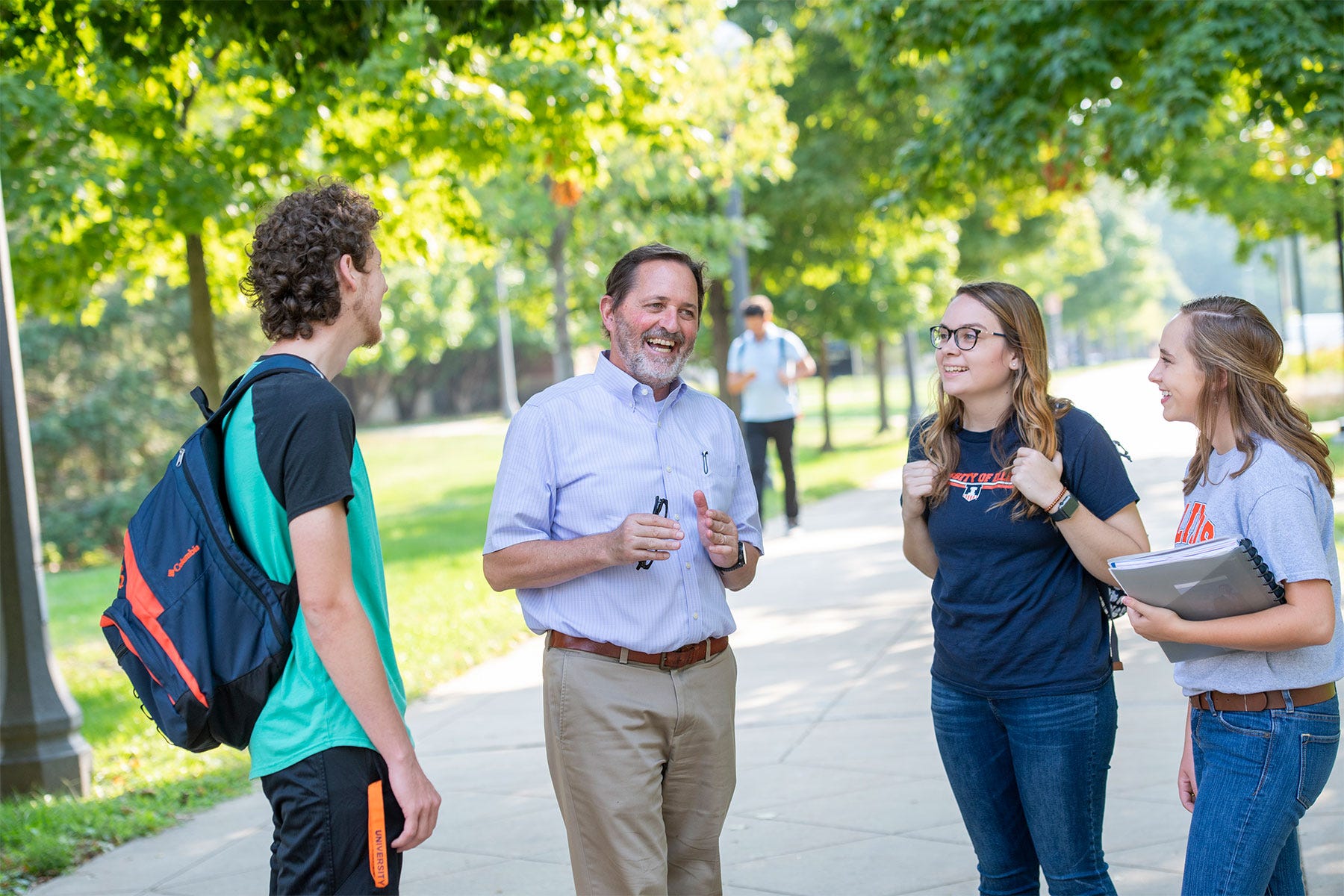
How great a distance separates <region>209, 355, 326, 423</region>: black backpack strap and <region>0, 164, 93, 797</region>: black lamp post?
12.9ft

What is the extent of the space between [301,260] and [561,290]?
17.0m

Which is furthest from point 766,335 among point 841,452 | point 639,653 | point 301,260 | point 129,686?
point 841,452

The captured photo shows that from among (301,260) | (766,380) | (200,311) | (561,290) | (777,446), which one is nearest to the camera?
(301,260)

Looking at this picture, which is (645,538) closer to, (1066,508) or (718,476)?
(718,476)

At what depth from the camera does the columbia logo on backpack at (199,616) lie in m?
2.37

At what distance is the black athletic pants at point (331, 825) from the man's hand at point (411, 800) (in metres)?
0.03

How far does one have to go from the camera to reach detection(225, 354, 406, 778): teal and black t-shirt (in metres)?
2.37

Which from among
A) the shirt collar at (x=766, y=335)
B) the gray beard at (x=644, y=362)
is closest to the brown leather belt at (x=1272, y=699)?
the gray beard at (x=644, y=362)

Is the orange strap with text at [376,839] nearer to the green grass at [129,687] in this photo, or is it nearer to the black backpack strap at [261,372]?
the black backpack strap at [261,372]

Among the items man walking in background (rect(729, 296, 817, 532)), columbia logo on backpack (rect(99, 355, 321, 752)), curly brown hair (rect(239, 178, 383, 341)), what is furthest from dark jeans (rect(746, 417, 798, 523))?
columbia logo on backpack (rect(99, 355, 321, 752))

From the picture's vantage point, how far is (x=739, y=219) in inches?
655

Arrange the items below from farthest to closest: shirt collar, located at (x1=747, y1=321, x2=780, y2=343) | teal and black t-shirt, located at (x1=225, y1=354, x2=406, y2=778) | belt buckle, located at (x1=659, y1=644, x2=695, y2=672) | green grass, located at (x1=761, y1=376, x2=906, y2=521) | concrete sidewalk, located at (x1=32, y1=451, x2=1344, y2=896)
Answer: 1. green grass, located at (x1=761, y1=376, x2=906, y2=521)
2. shirt collar, located at (x1=747, y1=321, x2=780, y2=343)
3. concrete sidewalk, located at (x1=32, y1=451, x2=1344, y2=896)
4. belt buckle, located at (x1=659, y1=644, x2=695, y2=672)
5. teal and black t-shirt, located at (x1=225, y1=354, x2=406, y2=778)

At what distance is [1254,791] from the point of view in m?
2.66

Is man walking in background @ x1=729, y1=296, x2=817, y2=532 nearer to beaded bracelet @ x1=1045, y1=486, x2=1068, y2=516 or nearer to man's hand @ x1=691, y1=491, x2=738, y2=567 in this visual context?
man's hand @ x1=691, y1=491, x2=738, y2=567
